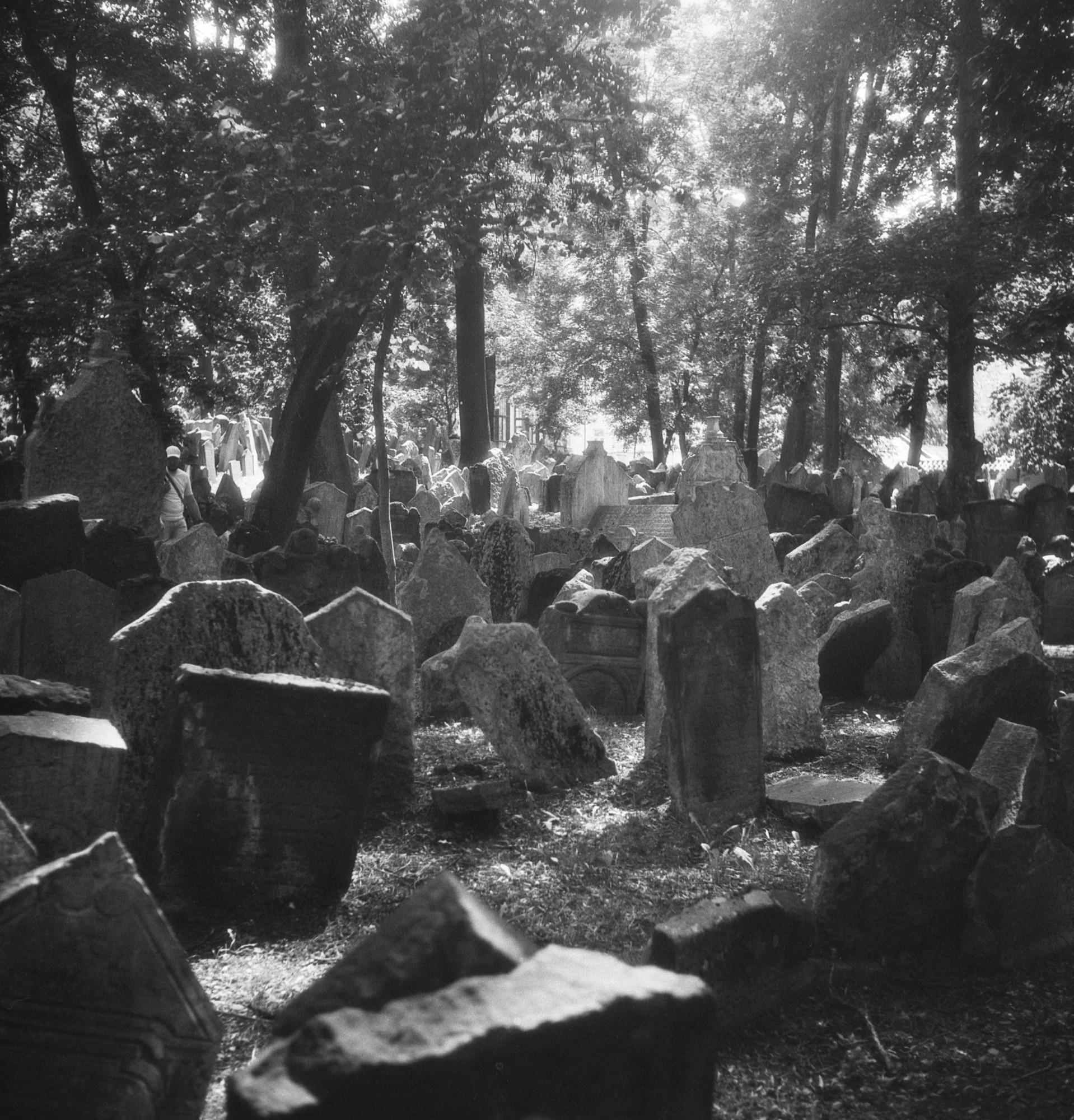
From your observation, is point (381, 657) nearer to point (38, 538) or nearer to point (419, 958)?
point (38, 538)

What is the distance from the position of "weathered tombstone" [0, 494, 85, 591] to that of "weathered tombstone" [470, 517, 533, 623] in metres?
3.87

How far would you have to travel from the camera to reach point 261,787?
165 inches

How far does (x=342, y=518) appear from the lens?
1538 centimetres

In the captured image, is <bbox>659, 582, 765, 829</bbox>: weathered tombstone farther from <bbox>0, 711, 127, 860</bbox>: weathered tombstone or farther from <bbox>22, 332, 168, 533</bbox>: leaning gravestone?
<bbox>22, 332, 168, 533</bbox>: leaning gravestone

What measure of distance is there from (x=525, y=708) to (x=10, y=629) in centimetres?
299

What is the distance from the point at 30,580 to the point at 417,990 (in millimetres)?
5744

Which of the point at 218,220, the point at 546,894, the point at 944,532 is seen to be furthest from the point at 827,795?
the point at 944,532

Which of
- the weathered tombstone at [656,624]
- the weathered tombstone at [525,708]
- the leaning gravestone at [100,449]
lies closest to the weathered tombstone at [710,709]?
the weathered tombstone at [656,624]

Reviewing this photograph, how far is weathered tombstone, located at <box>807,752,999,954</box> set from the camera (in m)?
3.91

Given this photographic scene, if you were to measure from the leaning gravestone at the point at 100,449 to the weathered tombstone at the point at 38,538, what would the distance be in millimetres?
3059

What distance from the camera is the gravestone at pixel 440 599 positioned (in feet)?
29.4

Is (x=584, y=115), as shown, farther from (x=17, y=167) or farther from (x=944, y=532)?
(x=17, y=167)

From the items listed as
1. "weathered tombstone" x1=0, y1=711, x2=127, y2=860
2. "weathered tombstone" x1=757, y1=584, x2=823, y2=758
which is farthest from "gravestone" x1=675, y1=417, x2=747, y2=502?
"weathered tombstone" x1=0, y1=711, x2=127, y2=860

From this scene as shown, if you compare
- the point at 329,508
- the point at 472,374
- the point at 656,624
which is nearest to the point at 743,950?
the point at 656,624
